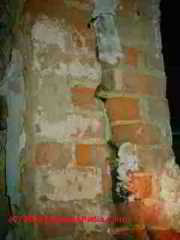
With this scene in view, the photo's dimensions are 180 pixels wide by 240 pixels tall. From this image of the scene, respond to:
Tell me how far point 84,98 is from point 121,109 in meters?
0.13

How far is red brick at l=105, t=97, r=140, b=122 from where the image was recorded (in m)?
1.10

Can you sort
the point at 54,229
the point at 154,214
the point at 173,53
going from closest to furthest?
the point at 54,229 < the point at 154,214 < the point at 173,53

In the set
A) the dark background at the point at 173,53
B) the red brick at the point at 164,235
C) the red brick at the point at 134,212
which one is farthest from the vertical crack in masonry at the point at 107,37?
the dark background at the point at 173,53

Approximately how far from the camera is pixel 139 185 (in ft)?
3.47

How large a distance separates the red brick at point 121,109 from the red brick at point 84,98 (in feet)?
0.18

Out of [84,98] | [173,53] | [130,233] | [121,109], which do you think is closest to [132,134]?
[121,109]

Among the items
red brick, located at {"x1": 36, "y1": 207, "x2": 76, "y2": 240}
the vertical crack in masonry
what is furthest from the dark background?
red brick, located at {"x1": 36, "y1": 207, "x2": 76, "y2": 240}

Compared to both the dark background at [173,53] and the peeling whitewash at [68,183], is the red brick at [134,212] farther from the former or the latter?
the dark background at [173,53]

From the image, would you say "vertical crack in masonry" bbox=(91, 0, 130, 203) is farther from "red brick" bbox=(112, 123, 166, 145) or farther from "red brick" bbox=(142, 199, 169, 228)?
"red brick" bbox=(142, 199, 169, 228)

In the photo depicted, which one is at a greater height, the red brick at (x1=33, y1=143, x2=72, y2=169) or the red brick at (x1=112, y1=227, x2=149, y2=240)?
the red brick at (x1=33, y1=143, x2=72, y2=169)

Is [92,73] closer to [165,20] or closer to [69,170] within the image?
[69,170]

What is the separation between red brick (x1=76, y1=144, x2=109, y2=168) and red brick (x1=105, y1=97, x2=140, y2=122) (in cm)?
11

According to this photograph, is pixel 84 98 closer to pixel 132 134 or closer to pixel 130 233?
pixel 132 134

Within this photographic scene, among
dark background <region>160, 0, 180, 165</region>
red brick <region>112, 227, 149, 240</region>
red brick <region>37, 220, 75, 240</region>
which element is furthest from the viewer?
dark background <region>160, 0, 180, 165</region>
